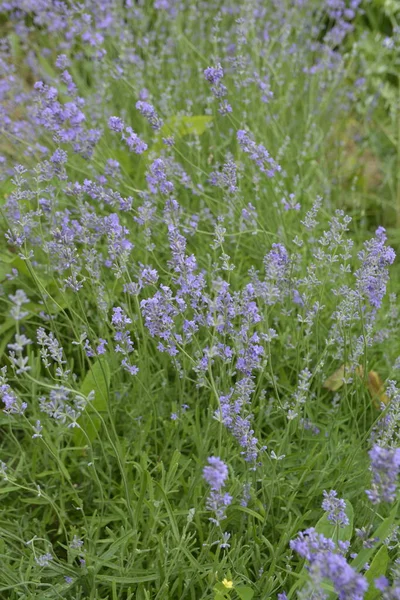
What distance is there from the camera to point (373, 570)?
5.51 ft

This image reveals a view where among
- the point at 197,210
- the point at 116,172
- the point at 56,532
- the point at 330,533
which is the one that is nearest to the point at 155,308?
the point at 330,533

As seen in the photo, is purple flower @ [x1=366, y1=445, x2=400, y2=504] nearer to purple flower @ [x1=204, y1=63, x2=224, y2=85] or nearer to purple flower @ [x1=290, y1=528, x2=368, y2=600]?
purple flower @ [x1=290, y1=528, x2=368, y2=600]

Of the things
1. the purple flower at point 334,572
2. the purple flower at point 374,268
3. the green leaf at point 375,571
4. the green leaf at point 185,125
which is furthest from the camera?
the green leaf at point 185,125

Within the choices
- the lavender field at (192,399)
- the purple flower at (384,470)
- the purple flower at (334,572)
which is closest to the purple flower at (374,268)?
the lavender field at (192,399)

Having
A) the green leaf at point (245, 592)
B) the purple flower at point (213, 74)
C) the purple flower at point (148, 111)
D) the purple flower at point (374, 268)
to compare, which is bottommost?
the green leaf at point (245, 592)

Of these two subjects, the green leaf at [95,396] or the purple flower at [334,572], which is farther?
the green leaf at [95,396]

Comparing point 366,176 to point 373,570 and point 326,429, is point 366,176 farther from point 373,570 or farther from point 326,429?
point 373,570

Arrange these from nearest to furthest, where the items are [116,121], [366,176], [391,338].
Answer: [116,121] < [391,338] < [366,176]

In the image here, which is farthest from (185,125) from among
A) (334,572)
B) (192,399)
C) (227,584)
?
(334,572)

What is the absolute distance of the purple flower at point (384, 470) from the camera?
1.27 meters

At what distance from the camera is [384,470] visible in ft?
4.21

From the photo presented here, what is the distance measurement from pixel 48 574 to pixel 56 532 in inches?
15.4

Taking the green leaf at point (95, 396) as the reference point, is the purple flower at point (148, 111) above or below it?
above

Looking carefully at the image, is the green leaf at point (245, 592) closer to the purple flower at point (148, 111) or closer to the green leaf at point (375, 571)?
the green leaf at point (375, 571)
